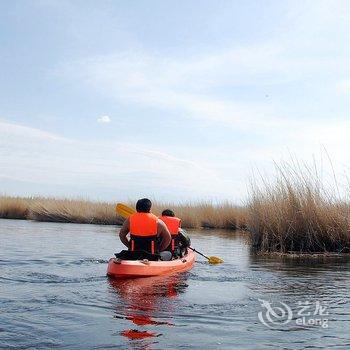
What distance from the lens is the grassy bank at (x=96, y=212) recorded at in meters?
24.5

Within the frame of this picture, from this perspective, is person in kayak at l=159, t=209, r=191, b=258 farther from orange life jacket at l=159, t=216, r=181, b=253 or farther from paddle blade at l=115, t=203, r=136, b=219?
paddle blade at l=115, t=203, r=136, b=219

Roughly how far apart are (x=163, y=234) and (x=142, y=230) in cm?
44

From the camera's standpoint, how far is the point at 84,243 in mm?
15656

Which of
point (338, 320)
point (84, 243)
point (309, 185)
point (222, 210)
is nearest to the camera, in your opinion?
point (338, 320)

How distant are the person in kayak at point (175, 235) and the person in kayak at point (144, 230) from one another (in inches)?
47.5

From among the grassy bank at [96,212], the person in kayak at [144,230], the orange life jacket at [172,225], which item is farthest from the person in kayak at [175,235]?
the grassy bank at [96,212]

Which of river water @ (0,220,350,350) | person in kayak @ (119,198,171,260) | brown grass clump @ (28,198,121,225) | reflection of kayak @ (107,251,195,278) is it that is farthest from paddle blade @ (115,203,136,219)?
brown grass clump @ (28,198,121,225)

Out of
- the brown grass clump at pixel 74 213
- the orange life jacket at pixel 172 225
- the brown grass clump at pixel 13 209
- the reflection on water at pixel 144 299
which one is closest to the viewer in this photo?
the reflection on water at pixel 144 299

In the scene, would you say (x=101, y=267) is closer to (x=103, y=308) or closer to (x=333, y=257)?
(x=103, y=308)

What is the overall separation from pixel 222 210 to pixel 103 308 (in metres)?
18.2

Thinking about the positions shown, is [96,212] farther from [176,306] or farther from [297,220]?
[176,306]

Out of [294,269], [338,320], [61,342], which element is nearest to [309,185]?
[294,269]

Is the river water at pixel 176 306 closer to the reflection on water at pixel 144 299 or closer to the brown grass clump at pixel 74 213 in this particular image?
the reflection on water at pixel 144 299

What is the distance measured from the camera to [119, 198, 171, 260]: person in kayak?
32.0 ft
